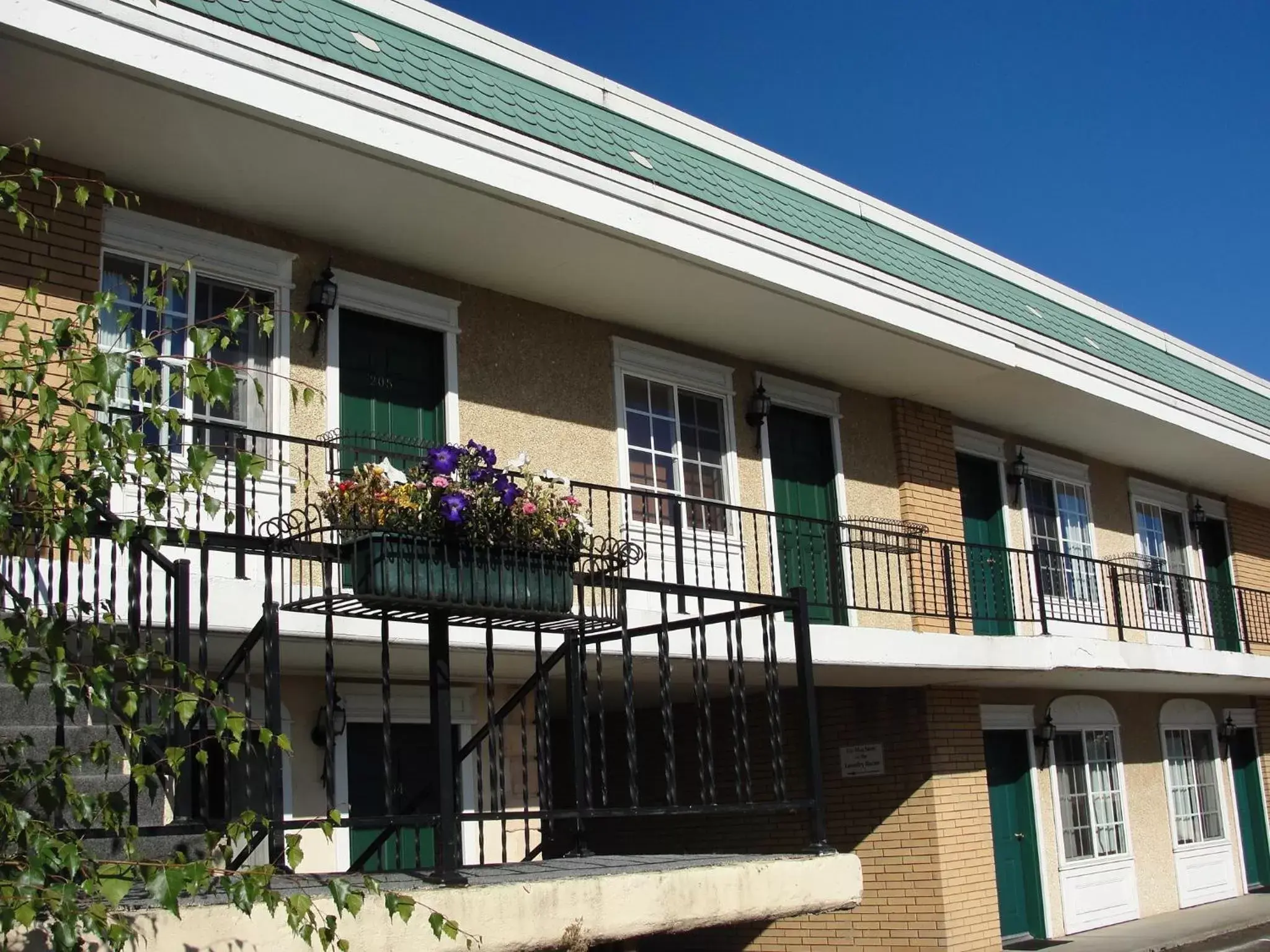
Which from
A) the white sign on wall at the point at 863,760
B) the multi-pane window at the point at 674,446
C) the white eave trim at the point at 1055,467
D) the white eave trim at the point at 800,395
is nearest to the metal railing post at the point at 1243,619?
the white eave trim at the point at 1055,467

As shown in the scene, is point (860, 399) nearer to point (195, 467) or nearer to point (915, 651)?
point (915, 651)

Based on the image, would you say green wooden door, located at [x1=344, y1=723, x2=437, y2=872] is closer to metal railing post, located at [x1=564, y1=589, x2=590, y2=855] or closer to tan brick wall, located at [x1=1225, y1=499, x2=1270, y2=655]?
metal railing post, located at [x1=564, y1=589, x2=590, y2=855]

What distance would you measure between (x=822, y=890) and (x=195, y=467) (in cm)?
437

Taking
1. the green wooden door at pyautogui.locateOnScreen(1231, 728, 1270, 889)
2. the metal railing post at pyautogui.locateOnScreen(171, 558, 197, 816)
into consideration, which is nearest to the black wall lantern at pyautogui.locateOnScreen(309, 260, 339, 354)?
the metal railing post at pyautogui.locateOnScreen(171, 558, 197, 816)

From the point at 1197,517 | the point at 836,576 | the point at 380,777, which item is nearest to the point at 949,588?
the point at 836,576

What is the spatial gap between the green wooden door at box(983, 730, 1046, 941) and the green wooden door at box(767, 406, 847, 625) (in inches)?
115

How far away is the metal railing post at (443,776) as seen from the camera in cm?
551

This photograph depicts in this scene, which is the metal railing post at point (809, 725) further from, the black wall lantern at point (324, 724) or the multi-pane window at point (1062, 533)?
the multi-pane window at point (1062, 533)

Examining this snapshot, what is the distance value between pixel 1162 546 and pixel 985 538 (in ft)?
14.3

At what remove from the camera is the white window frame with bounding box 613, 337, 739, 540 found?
12109 mm

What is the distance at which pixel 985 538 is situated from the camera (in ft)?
52.9

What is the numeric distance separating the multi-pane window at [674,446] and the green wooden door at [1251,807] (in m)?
11.0

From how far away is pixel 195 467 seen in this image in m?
3.59

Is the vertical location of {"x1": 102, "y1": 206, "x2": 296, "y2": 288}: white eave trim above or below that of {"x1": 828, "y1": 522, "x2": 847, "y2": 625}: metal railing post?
above
